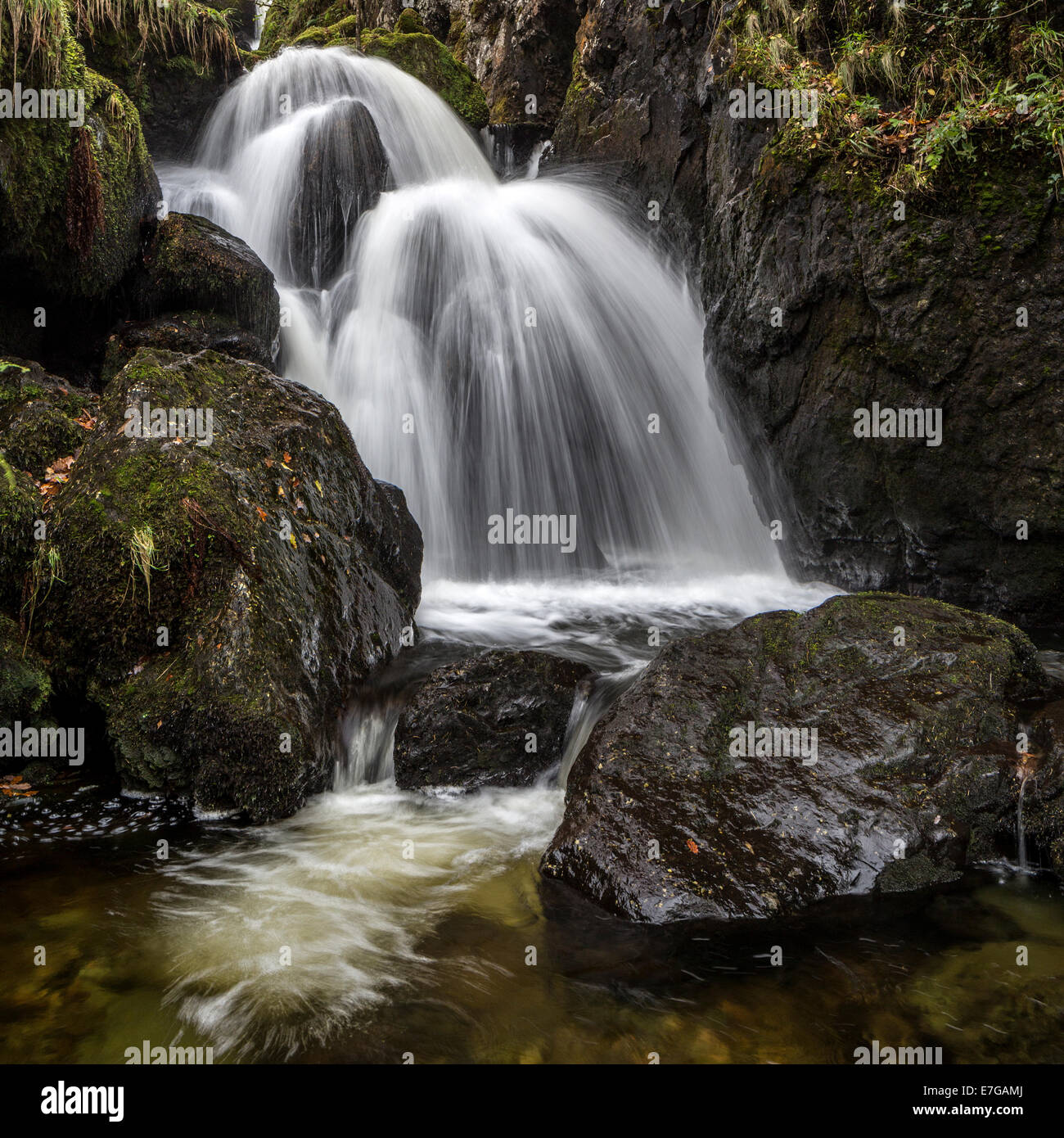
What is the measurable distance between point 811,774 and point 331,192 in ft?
37.7

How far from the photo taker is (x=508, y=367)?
1026cm

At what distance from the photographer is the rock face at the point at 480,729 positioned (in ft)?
16.4

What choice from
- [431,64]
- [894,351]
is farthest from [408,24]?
[894,351]

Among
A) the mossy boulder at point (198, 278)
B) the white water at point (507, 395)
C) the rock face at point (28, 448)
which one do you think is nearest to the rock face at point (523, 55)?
the white water at point (507, 395)

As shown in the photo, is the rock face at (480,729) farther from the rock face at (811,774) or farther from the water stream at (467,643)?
the rock face at (811,774)

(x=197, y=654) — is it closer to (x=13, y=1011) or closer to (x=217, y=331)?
(x=13, y=1011)

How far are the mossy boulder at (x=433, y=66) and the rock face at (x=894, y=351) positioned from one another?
828 centimetres

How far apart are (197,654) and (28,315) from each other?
224 inches

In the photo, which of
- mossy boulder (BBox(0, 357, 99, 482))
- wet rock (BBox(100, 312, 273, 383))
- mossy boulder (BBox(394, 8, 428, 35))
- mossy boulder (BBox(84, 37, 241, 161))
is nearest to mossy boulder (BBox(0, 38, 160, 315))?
wet rock (BBox(100, 312, 273, 383))

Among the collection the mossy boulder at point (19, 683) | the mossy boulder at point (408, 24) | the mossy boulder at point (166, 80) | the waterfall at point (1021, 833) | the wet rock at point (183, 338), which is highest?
the mossy boulder at point (408, 24)

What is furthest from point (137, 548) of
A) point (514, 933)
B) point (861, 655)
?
point (861, 655)

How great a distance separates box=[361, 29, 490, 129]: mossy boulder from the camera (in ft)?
52.1

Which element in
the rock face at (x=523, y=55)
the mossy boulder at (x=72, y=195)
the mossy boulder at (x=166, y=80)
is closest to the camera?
the mossy boulder at (x=72, y=195)
